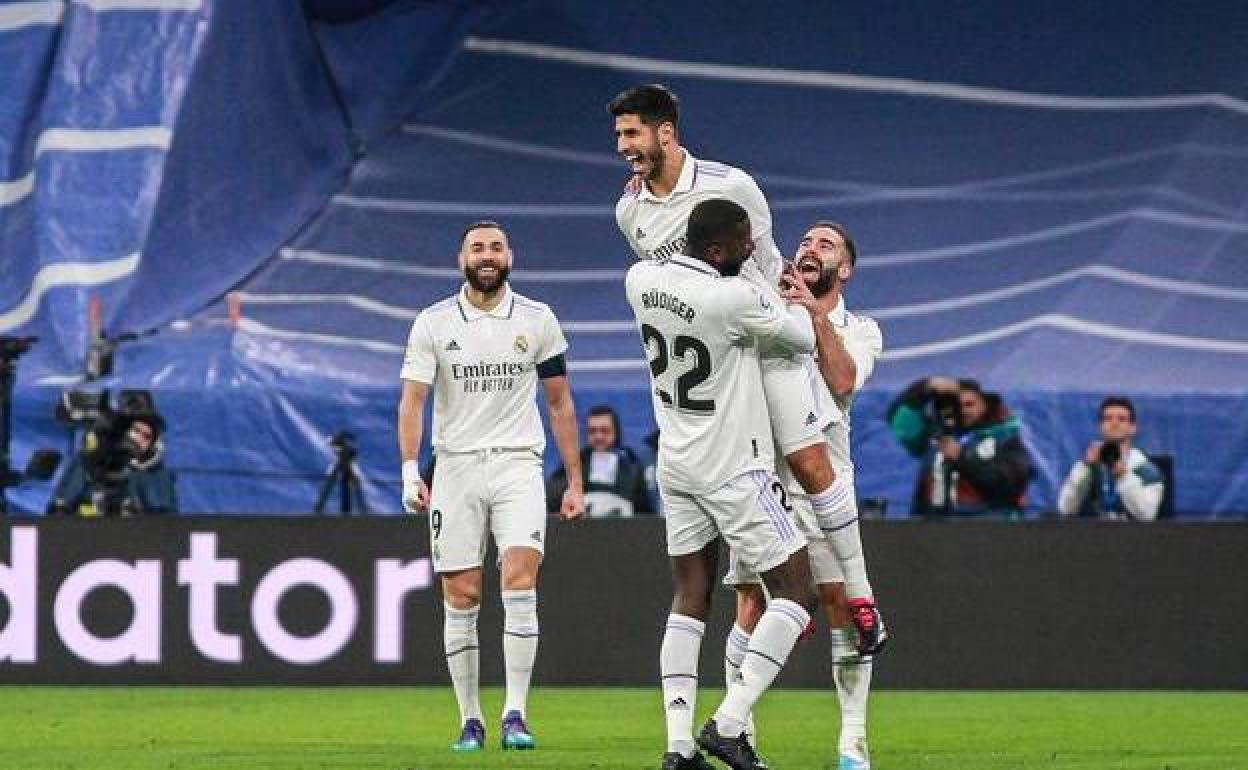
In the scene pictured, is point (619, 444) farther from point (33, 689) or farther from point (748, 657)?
point (748, 657)

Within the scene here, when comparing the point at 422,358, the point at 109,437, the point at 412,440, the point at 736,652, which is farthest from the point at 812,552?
the point at 109,437

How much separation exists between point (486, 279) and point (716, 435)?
2.79 meters

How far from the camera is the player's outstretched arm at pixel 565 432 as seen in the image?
44.3ft

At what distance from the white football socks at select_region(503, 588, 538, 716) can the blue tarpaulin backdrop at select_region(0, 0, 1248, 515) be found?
25.3 feet

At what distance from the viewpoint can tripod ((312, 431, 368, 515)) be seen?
19734 mm

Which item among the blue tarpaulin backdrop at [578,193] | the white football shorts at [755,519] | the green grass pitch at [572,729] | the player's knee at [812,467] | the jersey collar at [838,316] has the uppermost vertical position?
the blue tarpaulin backdrop at [578,193]

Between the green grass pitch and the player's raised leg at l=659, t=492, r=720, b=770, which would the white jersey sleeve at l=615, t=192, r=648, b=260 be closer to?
the player's raised leg at l=659, t=492, r=720, b=770

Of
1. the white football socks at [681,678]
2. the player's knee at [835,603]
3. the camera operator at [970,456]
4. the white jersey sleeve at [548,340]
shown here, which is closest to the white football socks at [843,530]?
the player's knee at [835,603]

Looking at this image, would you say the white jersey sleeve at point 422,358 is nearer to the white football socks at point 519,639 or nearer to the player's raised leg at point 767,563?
the white football socks at point 519,639

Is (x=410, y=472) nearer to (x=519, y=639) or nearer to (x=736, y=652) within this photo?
(x=519, y=639)

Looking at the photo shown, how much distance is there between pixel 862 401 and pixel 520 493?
7.68 meters

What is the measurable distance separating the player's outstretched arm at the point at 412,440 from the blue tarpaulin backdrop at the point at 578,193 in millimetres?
7577

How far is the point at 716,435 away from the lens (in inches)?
428

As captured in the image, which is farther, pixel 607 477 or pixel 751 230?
pixel 607 477
